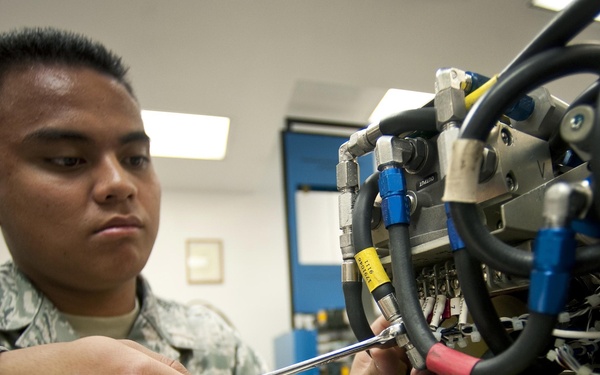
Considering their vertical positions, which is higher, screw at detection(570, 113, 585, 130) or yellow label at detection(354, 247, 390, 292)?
screw at detection(570, 113, 585, 130)

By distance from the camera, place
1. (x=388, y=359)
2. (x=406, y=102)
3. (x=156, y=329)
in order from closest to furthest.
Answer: (x=388, y=359) → (x=406, y=102) → (x=156, y=329)

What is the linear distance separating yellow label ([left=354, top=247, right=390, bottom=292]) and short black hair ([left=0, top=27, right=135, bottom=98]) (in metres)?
0.62

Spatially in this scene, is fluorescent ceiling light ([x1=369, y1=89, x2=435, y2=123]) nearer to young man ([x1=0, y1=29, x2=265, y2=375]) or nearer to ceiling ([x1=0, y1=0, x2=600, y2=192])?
ceiling ([x1=0, y1=0, x2=600, y2=192])

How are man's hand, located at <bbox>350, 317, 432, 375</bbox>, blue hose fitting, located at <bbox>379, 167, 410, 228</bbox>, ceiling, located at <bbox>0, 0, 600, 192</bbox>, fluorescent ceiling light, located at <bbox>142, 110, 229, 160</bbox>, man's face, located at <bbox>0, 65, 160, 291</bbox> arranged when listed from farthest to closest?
1. fluorescent ceiling light, located at <bbox>142, 110, 229, 160</bbox>
2. ceiling, located at <bbox>0, 0, 600, 192</bbox>
3. man's face, located at <bbox>0, 65, 160, 291</bbox>
4. man's hand, located at <bbox>350, 317, 432, 375</bbox>
5. blue hose fitting, located at <bbox>379, 167, 410, 228</bbox>

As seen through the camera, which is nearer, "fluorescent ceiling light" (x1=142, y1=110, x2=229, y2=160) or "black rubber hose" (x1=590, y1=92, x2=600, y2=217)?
"black rubber hose" (x1=590, y1=92, x2=600, y2=217)

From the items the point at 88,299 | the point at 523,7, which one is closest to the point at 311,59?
the point at 523,7

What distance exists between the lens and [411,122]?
38 cm

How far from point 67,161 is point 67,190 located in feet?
0.16

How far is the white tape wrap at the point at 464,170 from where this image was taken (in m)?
0.27

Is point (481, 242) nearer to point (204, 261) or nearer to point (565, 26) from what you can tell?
point (565, 26)

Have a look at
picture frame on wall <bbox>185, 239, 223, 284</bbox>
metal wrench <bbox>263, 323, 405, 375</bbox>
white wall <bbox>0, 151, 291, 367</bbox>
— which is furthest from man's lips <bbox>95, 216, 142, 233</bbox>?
picture frame on wall <bbox>185, 239, 223, 284</bbox>

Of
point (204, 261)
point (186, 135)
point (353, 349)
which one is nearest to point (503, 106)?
point (353, 349)

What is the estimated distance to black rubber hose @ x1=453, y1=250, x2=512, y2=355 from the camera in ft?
1.03

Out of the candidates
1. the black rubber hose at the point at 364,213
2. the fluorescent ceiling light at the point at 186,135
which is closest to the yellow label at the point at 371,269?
the black rubber hose at the point at 364,213
